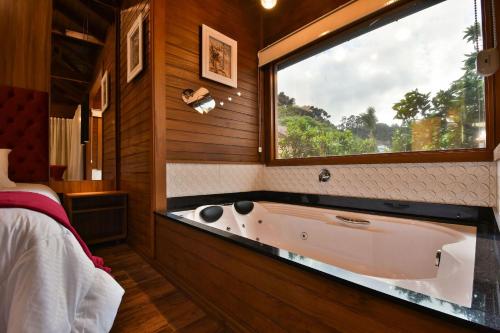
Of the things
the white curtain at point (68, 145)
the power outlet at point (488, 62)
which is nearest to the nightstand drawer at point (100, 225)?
the white curtain at point (68, 145)

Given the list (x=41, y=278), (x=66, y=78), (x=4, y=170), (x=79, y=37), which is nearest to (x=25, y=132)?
(x=4, y=170)

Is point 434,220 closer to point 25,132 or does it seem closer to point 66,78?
point 25,132

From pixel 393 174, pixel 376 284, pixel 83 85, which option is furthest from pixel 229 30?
pixel 376 284

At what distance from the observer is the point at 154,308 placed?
4.67 feet

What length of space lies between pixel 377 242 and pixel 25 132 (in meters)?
3.22

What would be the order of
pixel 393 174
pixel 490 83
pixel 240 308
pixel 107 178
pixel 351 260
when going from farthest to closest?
pixel 107 178 → pixel 393 174 → pixel 351 260 → pixel 490 83 → pixel 240 308

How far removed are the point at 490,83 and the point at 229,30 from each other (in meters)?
2.30

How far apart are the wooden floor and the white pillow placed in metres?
1.04

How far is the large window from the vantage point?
1591mm

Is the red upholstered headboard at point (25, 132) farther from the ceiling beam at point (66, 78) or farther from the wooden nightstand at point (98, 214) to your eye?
the wooden nightstand at point (98, 214)

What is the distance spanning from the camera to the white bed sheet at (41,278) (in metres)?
0.81

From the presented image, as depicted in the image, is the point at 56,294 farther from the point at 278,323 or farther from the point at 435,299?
the point at 435,299

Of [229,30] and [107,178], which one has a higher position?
[229,30]

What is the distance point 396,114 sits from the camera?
1.88 m
